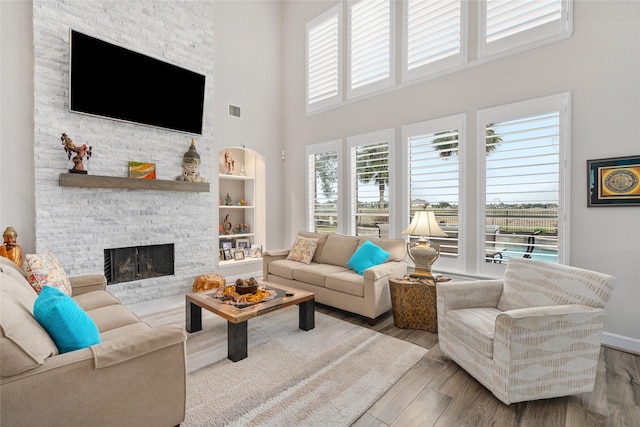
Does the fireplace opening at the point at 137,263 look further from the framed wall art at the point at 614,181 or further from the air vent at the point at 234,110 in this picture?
the framed wall art at the point at 614,181

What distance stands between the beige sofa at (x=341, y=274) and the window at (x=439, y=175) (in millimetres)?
585

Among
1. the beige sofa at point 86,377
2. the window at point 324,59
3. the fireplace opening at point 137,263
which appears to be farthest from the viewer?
the window at point 324,59

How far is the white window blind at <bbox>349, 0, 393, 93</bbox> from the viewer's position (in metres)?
4.53

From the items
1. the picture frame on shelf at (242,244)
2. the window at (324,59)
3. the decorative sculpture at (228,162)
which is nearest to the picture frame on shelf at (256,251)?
the picture frame on shelf at (242,244)

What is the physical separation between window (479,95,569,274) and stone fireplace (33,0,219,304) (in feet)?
13.4

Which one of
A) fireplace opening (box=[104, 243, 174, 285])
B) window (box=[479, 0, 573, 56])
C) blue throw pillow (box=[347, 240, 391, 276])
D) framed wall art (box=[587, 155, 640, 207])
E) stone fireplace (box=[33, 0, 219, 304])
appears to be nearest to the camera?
framed wall art (box=[587, 155, 640, 207])

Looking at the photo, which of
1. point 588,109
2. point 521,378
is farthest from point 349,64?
point 521,378

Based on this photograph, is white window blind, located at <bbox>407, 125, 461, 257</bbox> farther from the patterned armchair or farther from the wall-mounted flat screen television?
the wall-mounted flat screen television

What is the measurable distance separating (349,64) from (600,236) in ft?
13.4

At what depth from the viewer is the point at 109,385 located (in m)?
1.45

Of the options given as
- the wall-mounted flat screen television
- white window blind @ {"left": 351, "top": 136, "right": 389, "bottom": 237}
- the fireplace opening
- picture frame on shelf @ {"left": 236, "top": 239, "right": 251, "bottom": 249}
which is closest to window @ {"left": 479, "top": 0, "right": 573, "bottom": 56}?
white window blind @ {"left": 351, "top": 136, "right": 389, "bottom": 237}

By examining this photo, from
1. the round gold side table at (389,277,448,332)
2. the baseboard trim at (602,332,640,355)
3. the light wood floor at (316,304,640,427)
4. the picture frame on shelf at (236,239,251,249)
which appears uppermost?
the picture frame on shelf at (236,239,251,249)

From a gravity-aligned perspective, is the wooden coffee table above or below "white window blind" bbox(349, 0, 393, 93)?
below

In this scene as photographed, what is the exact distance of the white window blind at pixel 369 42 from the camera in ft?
14.9
